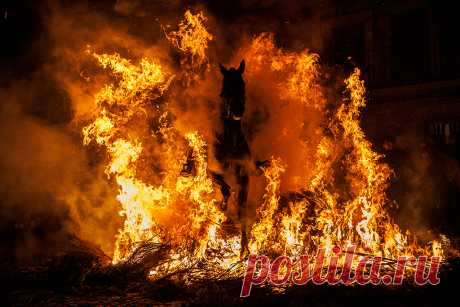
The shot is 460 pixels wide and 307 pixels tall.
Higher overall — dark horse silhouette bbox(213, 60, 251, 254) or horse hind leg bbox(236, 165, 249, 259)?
dark horse silhouette bbox(213, 60, 251, 254)

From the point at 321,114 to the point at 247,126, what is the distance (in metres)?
2.48

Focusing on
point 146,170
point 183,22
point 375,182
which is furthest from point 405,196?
point 183,22

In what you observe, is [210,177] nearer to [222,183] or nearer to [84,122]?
[222,183]

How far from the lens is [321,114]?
12445mm

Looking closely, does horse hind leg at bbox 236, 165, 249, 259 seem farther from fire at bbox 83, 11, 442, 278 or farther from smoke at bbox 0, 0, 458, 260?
smoke at bbox 0, 0, 458, 260

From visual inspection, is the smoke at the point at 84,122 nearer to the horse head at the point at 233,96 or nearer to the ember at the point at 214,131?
the ember at the point at 214,131

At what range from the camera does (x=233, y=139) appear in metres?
7.73

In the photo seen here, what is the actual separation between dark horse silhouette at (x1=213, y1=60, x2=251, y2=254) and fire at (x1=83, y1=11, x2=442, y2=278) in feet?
1.72

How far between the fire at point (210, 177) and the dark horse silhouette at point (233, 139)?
1.72 feet

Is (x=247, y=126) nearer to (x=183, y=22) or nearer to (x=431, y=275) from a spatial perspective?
(x=183, y=22)

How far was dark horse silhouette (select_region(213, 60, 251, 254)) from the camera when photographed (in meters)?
7.47

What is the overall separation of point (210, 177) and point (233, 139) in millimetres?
1137

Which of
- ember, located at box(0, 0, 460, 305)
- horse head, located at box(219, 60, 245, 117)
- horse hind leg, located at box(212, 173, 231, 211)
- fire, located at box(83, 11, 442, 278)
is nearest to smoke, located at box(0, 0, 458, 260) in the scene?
ember, located at box(0, 0, 460, 305)

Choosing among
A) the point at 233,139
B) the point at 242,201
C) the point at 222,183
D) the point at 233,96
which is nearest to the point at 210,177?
the point at 222,183
